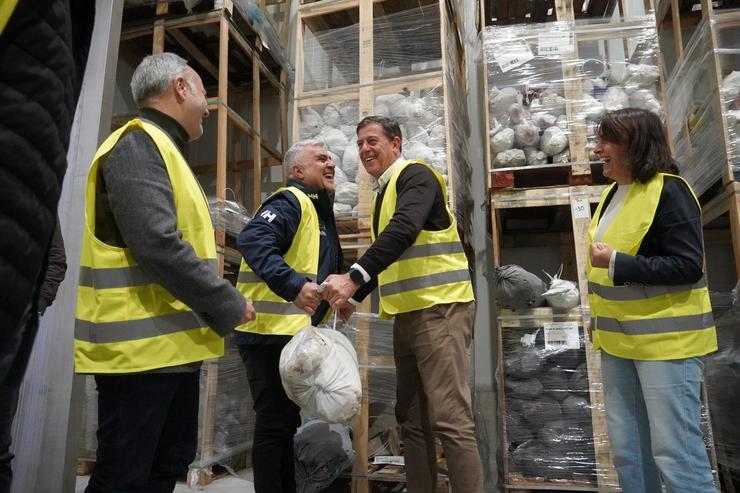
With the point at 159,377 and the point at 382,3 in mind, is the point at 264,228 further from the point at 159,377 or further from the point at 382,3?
the point at 382,3

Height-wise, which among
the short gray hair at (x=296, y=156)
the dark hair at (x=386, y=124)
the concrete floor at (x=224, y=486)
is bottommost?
the concrete floor at (x=224, y=486)

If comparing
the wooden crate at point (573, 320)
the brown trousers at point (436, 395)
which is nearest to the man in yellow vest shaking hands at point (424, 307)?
the brown trousers at point (436, 395)

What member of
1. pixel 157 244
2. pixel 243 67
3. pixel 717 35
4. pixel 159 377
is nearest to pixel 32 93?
pixel 157 244

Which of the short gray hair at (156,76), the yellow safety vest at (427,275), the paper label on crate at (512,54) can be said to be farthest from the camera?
the paper label on crate at (512,54)

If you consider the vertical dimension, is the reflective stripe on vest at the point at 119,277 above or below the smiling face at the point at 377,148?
below

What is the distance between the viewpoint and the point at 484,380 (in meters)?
5.02

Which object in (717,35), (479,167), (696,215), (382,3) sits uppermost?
(382,3)

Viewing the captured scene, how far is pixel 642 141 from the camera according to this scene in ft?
7.22

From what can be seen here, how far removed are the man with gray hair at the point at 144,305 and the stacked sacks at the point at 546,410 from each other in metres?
2.37

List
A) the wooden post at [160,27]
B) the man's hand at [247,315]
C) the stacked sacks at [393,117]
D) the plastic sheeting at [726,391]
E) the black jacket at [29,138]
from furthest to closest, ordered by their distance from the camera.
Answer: the wooden post at [160,27] < the stacked sacks at [393,117] < the plastic sheeting at [726,391] < the man's hand at [247,315] < the black jacket at [29,138]

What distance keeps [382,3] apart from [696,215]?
3349 mm

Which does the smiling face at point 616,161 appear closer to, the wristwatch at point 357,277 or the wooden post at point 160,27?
the wristwatch at point 357,277

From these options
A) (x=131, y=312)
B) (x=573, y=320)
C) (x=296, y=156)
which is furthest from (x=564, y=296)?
(x=131, y=312)

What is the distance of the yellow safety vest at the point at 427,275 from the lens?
8.13 ft
